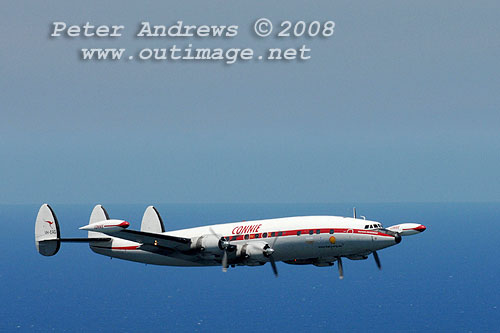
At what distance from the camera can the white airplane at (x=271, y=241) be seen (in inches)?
2089

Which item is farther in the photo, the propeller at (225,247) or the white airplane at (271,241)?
the propeller at (225,247)

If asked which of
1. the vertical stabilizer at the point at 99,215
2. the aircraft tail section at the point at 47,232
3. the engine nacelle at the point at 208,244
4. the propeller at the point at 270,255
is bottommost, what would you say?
the propeller at the point at 270,255

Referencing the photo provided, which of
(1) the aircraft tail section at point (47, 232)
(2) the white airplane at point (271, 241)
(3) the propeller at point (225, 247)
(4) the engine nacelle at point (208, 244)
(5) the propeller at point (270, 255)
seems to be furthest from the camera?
(1) the aircraft tail section at point (47, 232)

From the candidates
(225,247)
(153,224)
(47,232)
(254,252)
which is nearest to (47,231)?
(47,232)

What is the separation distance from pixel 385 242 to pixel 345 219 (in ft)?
12.5

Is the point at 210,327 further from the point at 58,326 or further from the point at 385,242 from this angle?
the point at 385,242

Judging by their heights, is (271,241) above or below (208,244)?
above

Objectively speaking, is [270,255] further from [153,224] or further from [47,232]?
[47,232]

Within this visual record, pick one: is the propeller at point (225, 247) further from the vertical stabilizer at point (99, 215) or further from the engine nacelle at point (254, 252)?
the vertical stabilizer at point (99, 215)

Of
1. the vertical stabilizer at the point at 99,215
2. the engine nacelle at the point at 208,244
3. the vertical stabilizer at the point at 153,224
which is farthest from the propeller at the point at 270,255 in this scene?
the vertical stabilizer at the point at 99,215

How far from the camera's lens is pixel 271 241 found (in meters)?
55.7

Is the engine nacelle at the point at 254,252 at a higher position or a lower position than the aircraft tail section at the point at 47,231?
lower

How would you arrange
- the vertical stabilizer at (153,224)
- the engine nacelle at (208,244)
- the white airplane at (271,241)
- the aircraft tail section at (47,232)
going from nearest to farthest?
the white airplane at (271,241)
the engine nacelle at (208,244)
the aircraft tail section at (47,232)
the vertical stabilizer at (153,224)

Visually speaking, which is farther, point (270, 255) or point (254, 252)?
point (254, 252)
